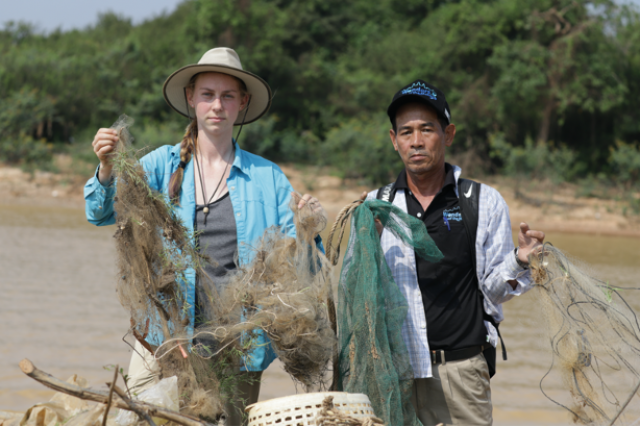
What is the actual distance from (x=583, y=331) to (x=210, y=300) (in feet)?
5.15

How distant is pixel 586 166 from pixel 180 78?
73.6 ft

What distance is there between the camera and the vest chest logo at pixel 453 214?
2.76m

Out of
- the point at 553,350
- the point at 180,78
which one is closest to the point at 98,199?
the point at 180,78

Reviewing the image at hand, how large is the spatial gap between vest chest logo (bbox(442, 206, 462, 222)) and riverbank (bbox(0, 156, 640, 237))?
43.7 feet

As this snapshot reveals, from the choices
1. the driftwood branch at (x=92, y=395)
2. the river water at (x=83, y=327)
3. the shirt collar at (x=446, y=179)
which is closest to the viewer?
the driftwood branch at (x=92, y=395)

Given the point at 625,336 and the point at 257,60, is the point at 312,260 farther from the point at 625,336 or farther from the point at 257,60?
the point at 257,60

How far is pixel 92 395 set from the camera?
1843mm

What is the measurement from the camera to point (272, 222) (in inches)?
112

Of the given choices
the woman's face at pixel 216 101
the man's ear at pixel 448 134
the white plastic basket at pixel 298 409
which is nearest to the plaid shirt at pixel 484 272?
the man's ear at pixel 448 134

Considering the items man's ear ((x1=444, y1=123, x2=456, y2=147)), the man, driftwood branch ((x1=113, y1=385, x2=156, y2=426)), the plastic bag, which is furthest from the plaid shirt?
driftwood branch ((x1=113, y1=385, x2=156, y2=426))

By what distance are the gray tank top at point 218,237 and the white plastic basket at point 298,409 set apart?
745mm

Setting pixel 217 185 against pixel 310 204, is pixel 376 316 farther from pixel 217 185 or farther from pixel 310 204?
pixel 217 185

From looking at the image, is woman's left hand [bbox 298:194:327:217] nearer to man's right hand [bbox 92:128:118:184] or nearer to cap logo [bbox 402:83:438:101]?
cap logo [bbox 402:83:438:101]

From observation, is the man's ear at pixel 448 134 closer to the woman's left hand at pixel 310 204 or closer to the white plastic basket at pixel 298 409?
the woman's left hand at pixel 310 204
